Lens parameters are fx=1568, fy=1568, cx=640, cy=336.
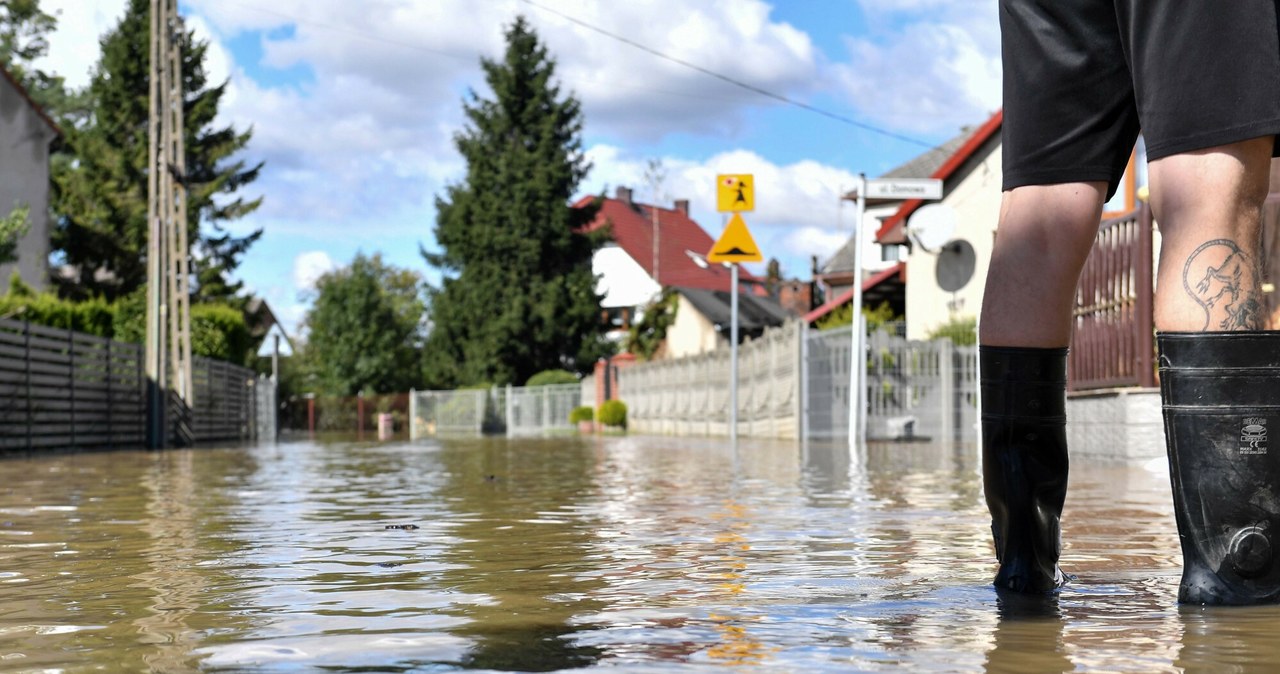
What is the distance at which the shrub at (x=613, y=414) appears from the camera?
46.8 m

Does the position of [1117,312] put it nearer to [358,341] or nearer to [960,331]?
[960,331]

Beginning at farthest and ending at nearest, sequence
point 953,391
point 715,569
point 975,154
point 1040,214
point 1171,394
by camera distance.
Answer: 1. point 975,154
2. point 953,391
3. point 715,569
4. point 1040,214
5. point 1171,394

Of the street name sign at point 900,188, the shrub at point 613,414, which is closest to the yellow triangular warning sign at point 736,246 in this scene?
the street name sign at point 900,188

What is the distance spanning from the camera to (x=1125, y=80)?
3498 mm

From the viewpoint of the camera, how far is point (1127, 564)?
4.16m

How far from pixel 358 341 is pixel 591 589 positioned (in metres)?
75.0

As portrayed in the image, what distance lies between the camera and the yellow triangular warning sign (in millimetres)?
24469

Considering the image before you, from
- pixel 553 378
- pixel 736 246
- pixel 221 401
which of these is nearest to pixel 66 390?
pixel 736 246

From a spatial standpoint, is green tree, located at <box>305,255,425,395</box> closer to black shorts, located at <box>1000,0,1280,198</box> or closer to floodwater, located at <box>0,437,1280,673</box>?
floodwater, located at <box>0,437,1280,673</box>

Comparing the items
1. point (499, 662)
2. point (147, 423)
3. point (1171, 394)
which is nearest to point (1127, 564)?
point (1171, 394)

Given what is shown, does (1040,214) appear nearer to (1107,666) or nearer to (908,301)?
(1107,666)

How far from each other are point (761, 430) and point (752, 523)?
69.3 ft

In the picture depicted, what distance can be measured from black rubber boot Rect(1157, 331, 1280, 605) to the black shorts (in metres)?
0.43

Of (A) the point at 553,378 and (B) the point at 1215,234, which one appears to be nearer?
(B) the point at 1215,234
